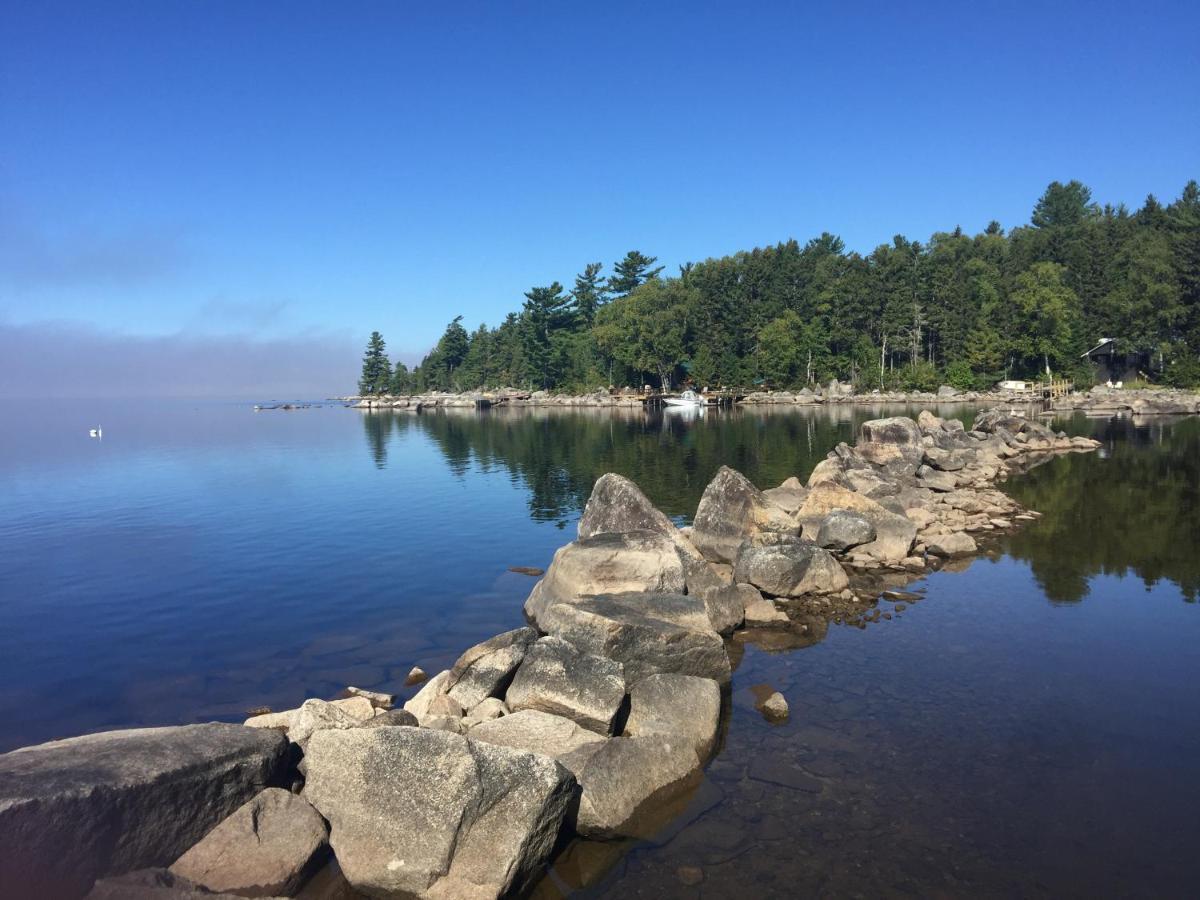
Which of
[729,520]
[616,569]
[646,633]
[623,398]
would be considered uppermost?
[623,398]

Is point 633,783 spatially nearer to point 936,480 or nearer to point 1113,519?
point 1113,519

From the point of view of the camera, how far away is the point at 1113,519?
89.1 ft

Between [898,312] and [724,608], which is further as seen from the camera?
[898,312]

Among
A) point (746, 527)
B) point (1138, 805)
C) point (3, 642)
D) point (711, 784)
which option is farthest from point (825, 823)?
point (3, 642)

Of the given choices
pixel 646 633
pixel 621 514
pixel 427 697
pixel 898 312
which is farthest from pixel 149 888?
pixel 898 312

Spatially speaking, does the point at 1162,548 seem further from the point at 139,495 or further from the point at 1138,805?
the point at 139,495

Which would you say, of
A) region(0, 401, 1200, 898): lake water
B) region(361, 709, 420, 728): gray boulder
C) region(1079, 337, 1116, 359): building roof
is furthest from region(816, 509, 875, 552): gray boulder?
region(1079, 337, 1116, 359): building roof

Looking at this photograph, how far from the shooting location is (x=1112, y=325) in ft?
311

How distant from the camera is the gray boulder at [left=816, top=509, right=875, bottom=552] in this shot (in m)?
21.6

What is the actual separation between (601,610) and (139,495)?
3593cm

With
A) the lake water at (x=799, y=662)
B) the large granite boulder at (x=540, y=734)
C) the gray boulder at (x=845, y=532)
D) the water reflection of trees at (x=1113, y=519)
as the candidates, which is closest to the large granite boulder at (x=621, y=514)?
the lake water at (x=799, y=662)

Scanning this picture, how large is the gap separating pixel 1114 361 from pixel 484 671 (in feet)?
379

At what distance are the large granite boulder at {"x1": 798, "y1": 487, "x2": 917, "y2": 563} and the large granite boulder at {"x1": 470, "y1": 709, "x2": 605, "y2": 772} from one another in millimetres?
13738

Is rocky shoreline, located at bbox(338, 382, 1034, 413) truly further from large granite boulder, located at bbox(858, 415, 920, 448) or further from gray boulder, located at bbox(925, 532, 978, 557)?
gray boulder, located at bbox(925, 532, 978, 557)
